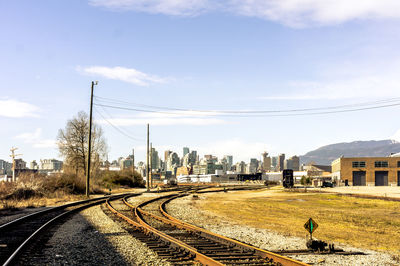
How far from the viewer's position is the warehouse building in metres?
102

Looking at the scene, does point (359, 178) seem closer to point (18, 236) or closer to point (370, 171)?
point (370, 171)

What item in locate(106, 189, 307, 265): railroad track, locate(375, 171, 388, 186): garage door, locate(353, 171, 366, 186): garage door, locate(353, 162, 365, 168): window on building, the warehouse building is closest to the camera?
locate(106, 189, 307, 265): railroad track

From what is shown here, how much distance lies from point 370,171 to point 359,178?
3357mm

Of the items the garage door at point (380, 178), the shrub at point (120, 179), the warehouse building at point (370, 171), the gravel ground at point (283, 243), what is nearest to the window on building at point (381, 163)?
the warehouse building at point (370, 171)

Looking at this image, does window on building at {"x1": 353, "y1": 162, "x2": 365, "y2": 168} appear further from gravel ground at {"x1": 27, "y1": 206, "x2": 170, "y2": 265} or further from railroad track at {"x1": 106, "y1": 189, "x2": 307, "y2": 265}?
railroad track at {"x1": 106, "y1": 189, "x2": 307, "y2": 265}

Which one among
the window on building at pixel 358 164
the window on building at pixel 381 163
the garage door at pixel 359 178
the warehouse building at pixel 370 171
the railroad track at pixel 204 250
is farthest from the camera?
the garage door at pixel 359 178

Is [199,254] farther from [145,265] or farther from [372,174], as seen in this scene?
[372,174]

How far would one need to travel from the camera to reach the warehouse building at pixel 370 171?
3996 inches

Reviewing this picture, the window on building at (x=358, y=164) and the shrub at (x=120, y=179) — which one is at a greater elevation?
the window on building at (x=358, y=164)

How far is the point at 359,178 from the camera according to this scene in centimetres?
10388

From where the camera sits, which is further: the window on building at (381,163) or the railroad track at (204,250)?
the window on building at (381,163)

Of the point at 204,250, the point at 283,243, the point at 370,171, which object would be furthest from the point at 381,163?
the point at 204,250

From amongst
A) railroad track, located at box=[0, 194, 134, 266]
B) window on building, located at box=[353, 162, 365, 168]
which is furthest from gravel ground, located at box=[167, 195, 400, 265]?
window on building, located at box=[353, 162, 365, 168]

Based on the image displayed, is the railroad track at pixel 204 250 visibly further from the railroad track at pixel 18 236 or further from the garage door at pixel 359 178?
the garage door at pixel 359 178
